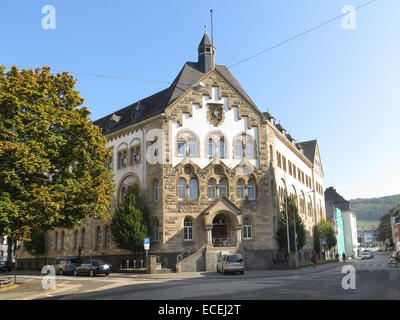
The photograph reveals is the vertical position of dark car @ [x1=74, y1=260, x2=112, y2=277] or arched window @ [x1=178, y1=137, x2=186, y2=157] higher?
arched window @ [x1=178, y1=137, x2=186, y2=157]

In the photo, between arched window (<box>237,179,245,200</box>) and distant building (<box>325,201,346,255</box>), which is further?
distant building (<box>325,201,346,255</box>)

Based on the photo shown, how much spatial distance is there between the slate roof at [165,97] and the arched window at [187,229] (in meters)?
10.7

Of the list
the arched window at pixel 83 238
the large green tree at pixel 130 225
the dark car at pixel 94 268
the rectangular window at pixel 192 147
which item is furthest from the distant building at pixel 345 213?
the dark car at pixel 94 268

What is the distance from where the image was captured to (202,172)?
38562mm

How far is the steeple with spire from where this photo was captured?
44.7 m

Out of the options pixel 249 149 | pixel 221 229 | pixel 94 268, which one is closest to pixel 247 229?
pixel 221 229

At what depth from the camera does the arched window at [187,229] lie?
37094 mm

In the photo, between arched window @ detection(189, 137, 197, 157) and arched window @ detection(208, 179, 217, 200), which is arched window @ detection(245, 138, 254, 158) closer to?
arched window @ detection(208, 179, 217, 200)

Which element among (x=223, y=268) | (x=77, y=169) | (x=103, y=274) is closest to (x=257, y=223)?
(x=223, y=268)

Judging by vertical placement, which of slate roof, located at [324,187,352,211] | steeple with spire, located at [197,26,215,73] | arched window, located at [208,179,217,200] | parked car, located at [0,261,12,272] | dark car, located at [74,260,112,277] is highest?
steeple with spire, located at [197,26,215,73]

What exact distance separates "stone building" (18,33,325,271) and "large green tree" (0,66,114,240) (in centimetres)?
1291

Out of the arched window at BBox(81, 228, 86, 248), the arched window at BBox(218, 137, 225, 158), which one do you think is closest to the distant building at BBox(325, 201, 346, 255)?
the arched window at BBox(218, 137, 225, 158)

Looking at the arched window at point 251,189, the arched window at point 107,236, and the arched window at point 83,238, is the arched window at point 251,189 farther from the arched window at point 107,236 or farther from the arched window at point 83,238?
the arched window at point 83,238
